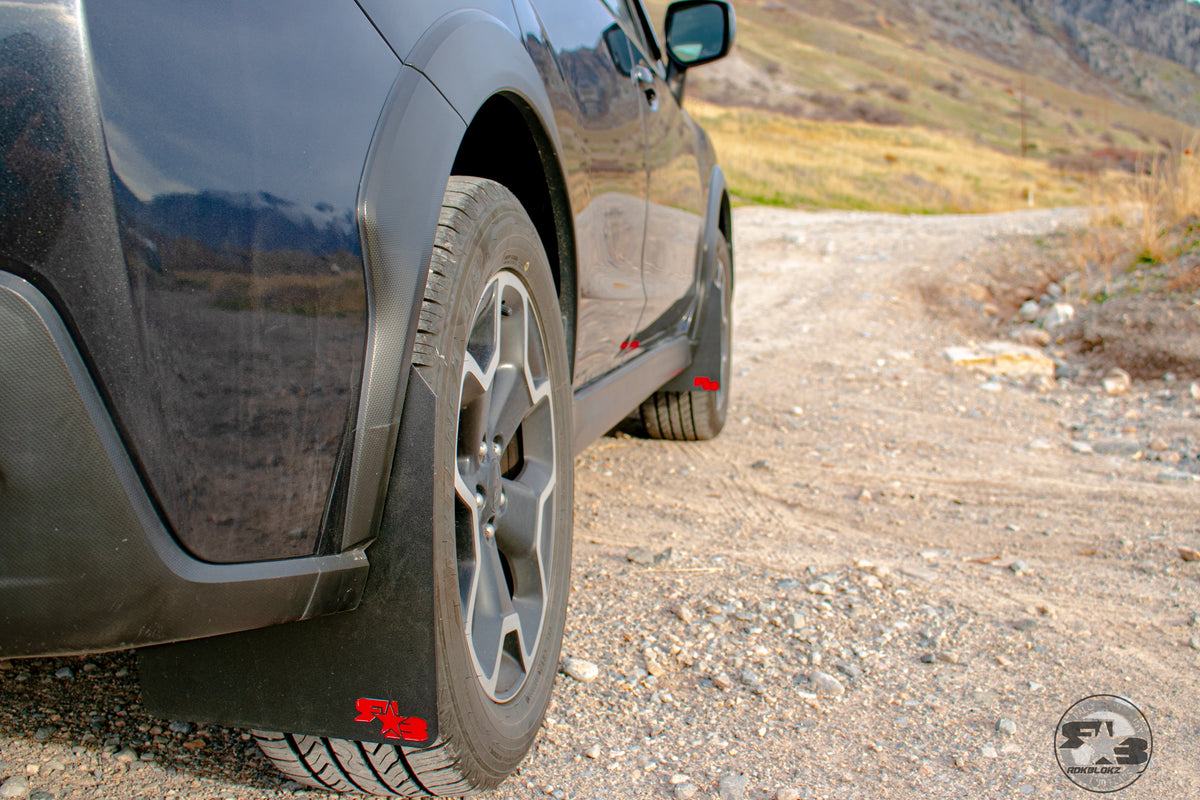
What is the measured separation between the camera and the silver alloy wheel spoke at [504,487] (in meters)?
1.45

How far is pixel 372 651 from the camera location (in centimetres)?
122

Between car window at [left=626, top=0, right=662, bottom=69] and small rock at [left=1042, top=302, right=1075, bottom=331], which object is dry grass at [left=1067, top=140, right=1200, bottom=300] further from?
car window at [left=626, top=0, right=662, bottom=69]

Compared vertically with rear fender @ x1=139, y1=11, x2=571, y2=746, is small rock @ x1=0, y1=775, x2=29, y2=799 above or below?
below

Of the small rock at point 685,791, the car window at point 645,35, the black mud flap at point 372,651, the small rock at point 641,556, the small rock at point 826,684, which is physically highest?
the car window at point 645,35

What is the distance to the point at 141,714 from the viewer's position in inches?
68.9

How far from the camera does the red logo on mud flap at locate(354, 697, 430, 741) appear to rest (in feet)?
4.03

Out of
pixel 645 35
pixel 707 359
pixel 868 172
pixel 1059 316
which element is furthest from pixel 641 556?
pixel 868 172

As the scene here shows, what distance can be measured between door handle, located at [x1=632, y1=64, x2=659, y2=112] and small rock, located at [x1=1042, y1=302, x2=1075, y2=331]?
16.8ft

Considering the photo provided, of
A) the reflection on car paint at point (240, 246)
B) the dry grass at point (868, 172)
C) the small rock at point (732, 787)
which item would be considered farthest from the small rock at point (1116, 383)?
the reflection on car paint at point (240, 246)

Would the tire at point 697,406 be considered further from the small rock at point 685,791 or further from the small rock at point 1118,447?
the small rock at point 685,791

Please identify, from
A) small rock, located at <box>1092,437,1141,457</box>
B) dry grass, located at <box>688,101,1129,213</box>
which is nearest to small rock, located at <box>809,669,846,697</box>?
small rock, located at <box>1092,437,1141,457</box>

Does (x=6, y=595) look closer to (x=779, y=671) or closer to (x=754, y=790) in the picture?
(x=754, y=790)

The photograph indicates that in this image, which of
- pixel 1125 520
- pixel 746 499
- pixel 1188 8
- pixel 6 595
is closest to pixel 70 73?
pixel 6 595

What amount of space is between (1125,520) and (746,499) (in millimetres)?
1378
